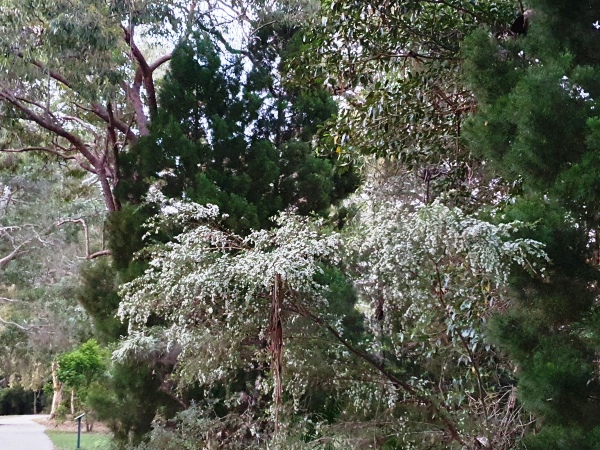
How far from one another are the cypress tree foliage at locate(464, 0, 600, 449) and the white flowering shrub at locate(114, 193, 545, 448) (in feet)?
1.24

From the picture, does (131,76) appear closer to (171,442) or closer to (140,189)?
(140,189)

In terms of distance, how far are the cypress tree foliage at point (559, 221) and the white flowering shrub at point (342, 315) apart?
0.38 m

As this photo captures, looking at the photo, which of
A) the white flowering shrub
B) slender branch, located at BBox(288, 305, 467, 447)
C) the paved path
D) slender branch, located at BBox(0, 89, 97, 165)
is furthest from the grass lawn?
slender branch, located at BBox(288, 305, 467, 447)

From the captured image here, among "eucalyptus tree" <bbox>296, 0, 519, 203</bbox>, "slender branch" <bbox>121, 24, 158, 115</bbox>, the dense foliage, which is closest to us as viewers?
the dense foliage

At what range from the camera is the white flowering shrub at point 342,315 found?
3145mm

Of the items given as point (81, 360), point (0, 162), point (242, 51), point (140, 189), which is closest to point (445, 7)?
point (242, 51)

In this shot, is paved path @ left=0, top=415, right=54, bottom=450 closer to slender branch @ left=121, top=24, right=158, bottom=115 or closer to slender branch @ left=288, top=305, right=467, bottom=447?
slender branch @ left=121, top=24, right=158, bottom=115

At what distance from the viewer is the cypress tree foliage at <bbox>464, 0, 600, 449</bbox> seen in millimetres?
2297

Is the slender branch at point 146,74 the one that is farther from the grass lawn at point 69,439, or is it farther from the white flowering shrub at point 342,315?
the grass lawn at point 69,439

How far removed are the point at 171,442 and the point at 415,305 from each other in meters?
2.64

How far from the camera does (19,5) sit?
18.6 ft

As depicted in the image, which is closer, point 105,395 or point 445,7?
point 445,7

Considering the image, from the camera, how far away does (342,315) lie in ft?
13.4

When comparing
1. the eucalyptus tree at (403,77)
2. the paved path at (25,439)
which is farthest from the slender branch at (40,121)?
the paved path at (25,439)
